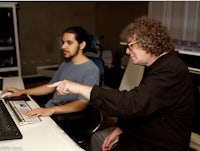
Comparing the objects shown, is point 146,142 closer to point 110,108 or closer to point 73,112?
point 110,108

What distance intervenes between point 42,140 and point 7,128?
0.22 m

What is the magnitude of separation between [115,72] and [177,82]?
2400mm

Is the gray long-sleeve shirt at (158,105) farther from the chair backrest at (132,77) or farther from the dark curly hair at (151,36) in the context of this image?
the chair backrest at (132,77)

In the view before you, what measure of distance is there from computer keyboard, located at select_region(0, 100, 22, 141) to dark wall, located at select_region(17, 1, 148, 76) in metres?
2.83

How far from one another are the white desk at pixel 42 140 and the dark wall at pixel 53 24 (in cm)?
287

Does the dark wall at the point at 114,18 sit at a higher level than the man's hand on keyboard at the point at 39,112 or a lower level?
higher

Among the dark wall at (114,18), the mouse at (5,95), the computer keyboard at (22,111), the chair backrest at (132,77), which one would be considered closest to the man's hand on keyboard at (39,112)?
the computer keyboard at (22,111)

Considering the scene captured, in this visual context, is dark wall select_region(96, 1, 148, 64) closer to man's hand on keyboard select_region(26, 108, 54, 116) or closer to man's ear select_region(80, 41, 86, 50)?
man's ear select_region(80, 41, 86, 50)

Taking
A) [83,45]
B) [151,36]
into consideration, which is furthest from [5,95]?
[151,36]

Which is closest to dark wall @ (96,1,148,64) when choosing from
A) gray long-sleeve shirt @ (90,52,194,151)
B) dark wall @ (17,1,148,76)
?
dark wall @ (17,1,148,76)

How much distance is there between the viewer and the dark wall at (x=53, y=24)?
4.36 meters

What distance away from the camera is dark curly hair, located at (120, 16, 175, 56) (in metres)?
1.30

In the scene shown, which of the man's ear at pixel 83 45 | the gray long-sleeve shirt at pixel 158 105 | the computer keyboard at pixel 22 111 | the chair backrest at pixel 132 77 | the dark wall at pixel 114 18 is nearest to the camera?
the gray long-sleeve shirt at pixel 158 105

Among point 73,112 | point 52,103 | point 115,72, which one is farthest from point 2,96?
point 115,72
